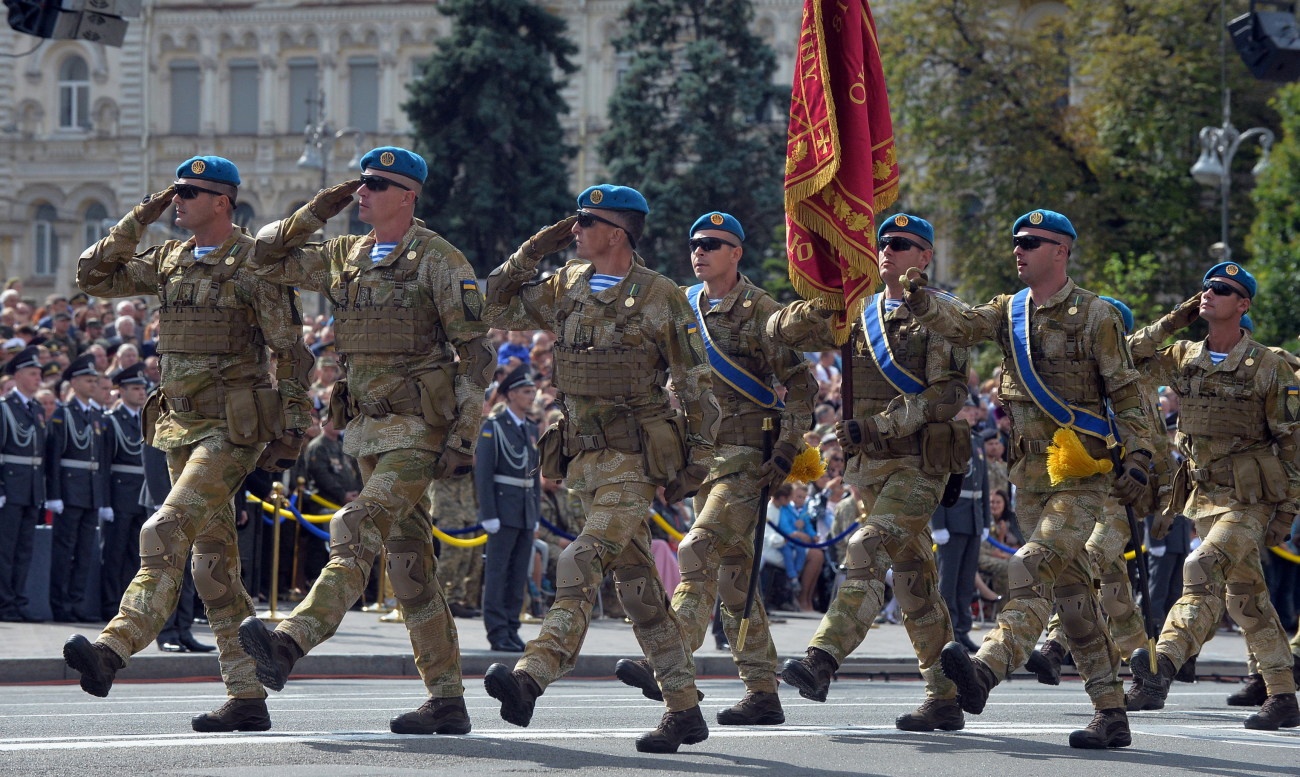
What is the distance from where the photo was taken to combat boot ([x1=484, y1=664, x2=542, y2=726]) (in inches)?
322

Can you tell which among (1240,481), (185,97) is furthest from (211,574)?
(185,97)

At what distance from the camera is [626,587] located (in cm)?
875

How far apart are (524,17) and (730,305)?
130 ft

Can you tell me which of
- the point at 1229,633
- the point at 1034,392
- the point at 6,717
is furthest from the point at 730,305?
the point at 1229,633

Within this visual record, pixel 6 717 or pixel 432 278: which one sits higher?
pixel 432 278

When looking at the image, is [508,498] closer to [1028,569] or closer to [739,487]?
[739,487]

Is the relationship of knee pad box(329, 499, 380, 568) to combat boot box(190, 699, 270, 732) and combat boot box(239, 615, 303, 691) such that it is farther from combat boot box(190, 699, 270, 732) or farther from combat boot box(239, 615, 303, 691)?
combat boot box(190, 699, 270, 732)

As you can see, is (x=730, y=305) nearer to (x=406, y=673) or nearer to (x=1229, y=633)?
(x=406, y=673)

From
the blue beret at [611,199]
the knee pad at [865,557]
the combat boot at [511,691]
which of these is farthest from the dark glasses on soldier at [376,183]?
the knee pad at [865,557]

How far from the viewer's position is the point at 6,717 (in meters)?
9.55

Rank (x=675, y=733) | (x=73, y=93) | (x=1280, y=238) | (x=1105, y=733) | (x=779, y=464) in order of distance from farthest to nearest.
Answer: (x=73, y=93), (x=1280, y=238), (x=779, y=464), (x=1105, y=733), (x=675, y=733)

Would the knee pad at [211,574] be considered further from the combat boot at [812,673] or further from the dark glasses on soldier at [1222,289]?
the dark glasses on soldier at [1222,289]

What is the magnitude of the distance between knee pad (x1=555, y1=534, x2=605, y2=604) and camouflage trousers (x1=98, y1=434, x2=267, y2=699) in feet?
4.37

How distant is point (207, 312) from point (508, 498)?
6524 mm
